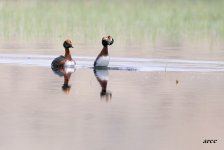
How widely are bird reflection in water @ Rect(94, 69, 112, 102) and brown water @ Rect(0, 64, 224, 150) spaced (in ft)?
0.28

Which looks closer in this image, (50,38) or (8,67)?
(8,67)

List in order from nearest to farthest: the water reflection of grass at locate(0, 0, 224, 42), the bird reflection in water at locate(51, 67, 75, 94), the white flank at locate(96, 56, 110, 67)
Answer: the bird reflection in water at locate(51, 67, 75, 94) → the white flank at locate(96, 56, 110, 67) → the water reflection of grass at locate(0, 0, 224, 42)

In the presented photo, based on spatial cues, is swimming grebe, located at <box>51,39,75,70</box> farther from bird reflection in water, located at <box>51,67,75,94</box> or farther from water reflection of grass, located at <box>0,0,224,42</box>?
water reflection of grass, located at <box>0,0,224,42</box>

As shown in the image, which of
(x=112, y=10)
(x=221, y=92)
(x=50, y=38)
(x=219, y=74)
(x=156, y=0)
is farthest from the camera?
(x=156, y=0)

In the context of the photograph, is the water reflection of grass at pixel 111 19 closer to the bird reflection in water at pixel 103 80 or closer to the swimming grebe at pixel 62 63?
the swimming grebe at pixel 62 63

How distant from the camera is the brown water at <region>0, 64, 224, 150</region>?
1438 centimetres

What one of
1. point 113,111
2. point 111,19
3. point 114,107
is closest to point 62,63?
point 114,107

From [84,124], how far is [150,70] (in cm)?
852

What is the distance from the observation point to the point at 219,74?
76.5ft

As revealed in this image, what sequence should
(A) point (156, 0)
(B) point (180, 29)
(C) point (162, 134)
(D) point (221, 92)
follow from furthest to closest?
(A) point (156, 0) → (B) point (180, 29) → (D) point (221, 92) → (C) point (162, 134)

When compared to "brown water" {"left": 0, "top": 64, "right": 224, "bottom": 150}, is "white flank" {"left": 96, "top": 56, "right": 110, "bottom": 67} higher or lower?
higher

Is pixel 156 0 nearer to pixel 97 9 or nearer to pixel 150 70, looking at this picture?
pixel 97 9

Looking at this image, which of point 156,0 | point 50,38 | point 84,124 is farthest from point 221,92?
point 156,0

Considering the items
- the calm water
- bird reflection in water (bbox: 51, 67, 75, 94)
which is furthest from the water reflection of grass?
the calm water
